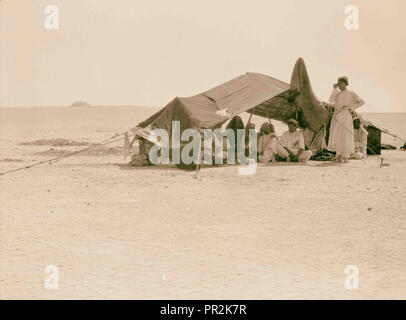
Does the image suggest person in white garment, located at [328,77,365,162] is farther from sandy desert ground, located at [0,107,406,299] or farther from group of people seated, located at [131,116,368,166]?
sandy desert ground, located at [0,107,406,299]

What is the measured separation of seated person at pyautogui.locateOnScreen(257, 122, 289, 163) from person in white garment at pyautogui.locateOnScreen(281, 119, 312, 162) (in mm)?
130

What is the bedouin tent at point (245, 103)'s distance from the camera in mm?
13453

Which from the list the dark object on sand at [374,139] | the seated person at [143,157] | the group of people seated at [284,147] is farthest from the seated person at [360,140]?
the seated person at [143,157]

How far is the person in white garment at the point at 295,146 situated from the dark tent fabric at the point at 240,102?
96cm

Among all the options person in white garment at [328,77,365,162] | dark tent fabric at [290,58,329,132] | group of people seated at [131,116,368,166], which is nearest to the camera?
person in white garment at [328,77,365,162]

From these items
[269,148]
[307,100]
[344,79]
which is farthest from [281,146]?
[344,79]

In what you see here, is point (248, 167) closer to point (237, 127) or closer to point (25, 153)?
point (237, 127)

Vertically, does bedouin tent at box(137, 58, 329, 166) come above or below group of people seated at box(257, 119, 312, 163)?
above

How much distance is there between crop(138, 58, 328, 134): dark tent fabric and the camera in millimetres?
13430

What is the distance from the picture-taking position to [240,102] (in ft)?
46.1

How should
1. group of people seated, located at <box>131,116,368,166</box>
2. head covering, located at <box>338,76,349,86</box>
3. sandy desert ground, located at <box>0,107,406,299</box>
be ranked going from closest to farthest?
sandy desert ground, located at <box>0,107,406,299</box>
head covering, located at <box>338,76,349,86</box>
group of people seated, located at <box>131,116,368,166</box>

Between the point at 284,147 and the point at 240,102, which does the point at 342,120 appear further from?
the point at 240,102

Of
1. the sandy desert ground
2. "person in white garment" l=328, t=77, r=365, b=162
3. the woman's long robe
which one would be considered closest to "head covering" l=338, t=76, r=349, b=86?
"person in white garment" l=328, t=77, r=365, b=162

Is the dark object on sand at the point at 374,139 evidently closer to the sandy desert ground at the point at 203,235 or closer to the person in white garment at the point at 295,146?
the person in white garment at the point at 295,146
